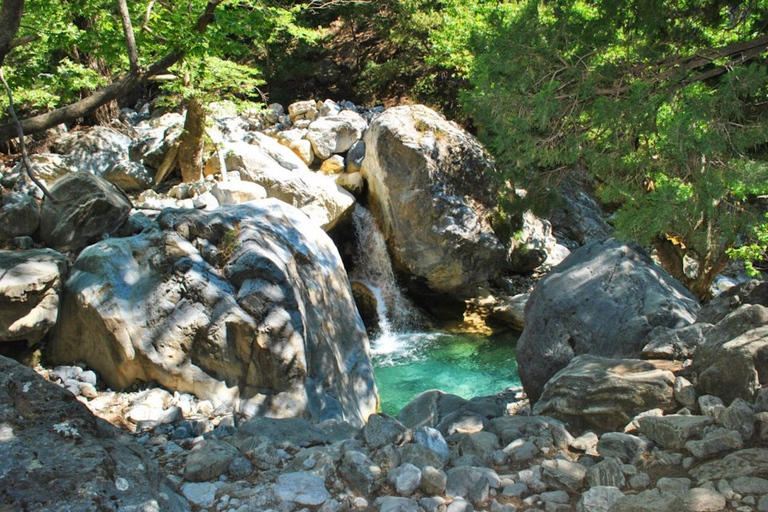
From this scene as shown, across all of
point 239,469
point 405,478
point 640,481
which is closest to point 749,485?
point 640,481

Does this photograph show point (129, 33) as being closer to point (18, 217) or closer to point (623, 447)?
point (18, 217)

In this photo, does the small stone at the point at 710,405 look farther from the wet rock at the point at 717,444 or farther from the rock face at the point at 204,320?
the rock face at the point at 204,320

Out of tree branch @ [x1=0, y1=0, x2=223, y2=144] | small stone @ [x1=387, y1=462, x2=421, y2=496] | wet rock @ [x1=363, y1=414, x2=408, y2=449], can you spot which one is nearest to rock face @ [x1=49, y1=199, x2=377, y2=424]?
tree branch @ [x1=0, y1=0, x2=223, y2=144]

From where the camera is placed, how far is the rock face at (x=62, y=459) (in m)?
2.53

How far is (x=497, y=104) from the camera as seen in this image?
5086 millimetres

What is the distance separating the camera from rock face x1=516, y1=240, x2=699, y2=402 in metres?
5.64

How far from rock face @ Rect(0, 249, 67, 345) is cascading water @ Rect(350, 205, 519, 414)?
15.3 feet

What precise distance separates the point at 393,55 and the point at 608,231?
28.8ft

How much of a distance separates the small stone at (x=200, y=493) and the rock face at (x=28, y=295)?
331cm

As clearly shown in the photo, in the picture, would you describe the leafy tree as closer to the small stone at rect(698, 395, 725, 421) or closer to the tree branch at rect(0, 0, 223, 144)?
A: the small stone at rect(698, 395, 725, 421)

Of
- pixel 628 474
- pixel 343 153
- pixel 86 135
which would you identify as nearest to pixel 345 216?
pixel 343 153

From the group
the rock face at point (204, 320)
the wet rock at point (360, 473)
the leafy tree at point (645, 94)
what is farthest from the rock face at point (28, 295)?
the leafy tree at point (645, 94)

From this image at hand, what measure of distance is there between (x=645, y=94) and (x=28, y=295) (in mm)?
5514

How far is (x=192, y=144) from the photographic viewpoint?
1157cm
